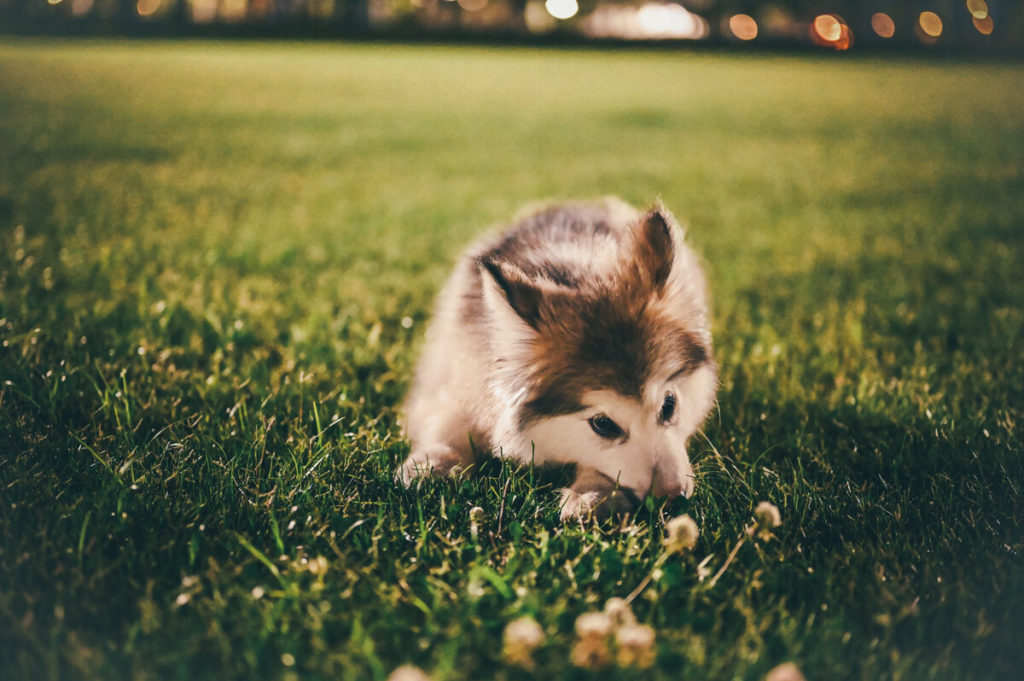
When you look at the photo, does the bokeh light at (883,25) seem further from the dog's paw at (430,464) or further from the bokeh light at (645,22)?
the dog's paw at (430,464)

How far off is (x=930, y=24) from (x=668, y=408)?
44.8 m

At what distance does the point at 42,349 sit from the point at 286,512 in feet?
5.37

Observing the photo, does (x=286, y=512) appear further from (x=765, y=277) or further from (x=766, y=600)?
(x=765, y=277)

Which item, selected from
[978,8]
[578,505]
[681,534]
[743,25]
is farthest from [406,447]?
[743,25]

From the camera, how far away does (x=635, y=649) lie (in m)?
1.50

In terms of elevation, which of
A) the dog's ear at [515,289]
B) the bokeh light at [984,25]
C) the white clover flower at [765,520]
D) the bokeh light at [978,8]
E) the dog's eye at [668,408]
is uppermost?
the bokeh light at [978,8]

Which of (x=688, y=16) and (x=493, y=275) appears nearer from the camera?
(x=493, y=275)

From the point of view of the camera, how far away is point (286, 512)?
6.89 ft

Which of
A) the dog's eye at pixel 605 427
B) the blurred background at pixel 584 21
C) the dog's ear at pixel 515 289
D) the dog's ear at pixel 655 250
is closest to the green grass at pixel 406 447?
the dog's eye at pixel 605 427

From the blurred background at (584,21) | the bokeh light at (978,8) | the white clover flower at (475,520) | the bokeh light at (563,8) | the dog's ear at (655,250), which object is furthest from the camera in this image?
the bokeh light at (563,8)

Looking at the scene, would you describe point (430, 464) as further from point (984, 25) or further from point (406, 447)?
point (984, 25)

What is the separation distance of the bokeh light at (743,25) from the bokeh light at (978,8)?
13.5 meters

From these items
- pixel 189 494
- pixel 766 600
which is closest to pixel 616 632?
pixel 766 600

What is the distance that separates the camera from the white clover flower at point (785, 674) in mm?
1470
